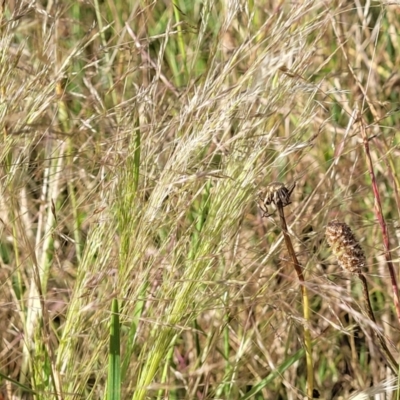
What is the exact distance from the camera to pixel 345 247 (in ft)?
3.47

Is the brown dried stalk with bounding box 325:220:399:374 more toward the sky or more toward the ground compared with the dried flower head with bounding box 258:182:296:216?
more toward the ground

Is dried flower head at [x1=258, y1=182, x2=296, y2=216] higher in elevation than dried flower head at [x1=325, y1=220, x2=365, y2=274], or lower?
higher

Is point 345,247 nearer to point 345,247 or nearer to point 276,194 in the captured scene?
point 345,247

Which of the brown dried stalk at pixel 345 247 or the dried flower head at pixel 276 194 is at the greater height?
the dried flower head at pixel 276 194

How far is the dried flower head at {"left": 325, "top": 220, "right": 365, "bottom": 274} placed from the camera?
105 cm

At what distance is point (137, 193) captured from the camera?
1.04m

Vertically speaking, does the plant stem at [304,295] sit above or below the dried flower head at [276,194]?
below

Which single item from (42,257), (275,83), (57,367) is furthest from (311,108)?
(42,257)

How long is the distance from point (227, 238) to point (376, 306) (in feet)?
2.42

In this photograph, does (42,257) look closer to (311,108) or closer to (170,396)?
(170,396)

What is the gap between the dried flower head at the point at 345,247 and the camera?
41.4 inches

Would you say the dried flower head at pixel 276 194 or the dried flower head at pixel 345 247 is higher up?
the dried flower head at pixel 276 194

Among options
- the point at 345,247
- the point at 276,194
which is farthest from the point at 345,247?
the point at 276,194

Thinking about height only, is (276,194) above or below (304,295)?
above
